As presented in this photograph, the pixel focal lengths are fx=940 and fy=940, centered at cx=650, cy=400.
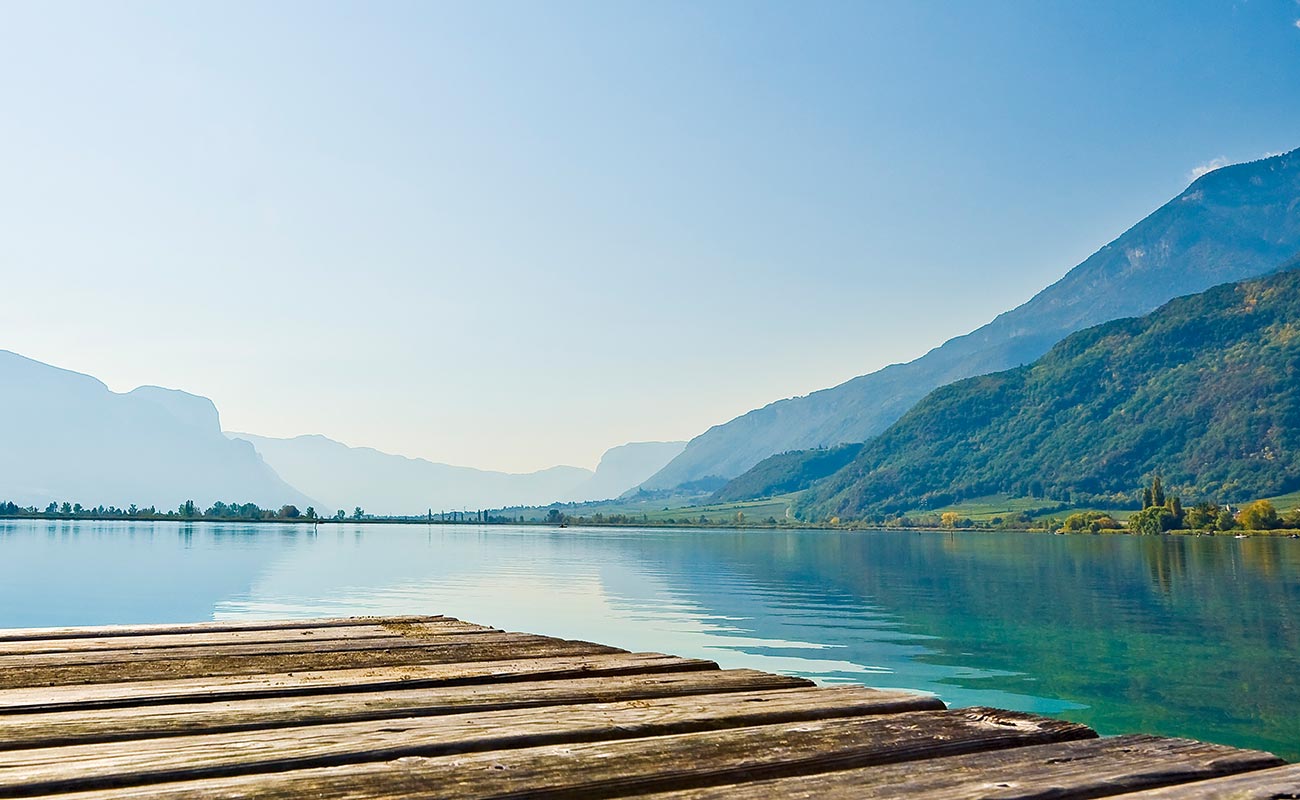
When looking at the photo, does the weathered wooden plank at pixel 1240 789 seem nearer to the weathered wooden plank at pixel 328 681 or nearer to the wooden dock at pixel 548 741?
the wooden dock at pixel 548 741

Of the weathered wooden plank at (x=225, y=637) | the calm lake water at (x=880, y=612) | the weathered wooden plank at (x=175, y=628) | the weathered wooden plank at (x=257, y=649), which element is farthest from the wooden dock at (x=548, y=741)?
the calm lake water at (x=880, y=612)

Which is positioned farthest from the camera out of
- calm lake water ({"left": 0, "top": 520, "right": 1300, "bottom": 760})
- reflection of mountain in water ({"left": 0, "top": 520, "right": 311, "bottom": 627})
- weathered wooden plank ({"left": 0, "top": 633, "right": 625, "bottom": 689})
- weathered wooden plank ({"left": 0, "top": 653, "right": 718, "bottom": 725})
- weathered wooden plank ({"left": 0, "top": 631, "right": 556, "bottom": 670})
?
reflection of mountain in water ({"left": 0, "top": 520, "right": 311, "bottom": 627})

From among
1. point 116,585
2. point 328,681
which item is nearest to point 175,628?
point 328,681

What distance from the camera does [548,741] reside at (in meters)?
3.41

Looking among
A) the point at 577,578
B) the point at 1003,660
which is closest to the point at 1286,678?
the point at 1003,660

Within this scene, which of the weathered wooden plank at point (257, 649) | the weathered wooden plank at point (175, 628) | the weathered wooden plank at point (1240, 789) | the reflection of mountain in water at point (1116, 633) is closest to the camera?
the weathered wooden plank at point (1240, 789)

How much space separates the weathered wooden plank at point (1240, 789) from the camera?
277cm

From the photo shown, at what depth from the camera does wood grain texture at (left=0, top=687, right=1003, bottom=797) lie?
9.85 feet

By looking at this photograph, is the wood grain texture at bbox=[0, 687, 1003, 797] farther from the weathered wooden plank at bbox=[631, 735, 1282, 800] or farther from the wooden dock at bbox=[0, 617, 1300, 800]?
the weathered wooden plank at bbox=[631, 735, 1282, 800]

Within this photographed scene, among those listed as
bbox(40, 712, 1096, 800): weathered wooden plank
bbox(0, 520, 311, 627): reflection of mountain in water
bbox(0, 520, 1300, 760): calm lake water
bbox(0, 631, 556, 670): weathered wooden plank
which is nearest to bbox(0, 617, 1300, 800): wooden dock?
bbox(40, 712, 1096, 800): weathered wooden plank

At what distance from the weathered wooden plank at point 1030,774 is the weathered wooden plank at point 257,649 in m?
4.12

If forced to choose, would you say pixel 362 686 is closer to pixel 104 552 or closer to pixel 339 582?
pixel 339 582

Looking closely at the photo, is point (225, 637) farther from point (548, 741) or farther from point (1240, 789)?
point (1240, 789)

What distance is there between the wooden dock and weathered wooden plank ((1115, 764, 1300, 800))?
11 mm
